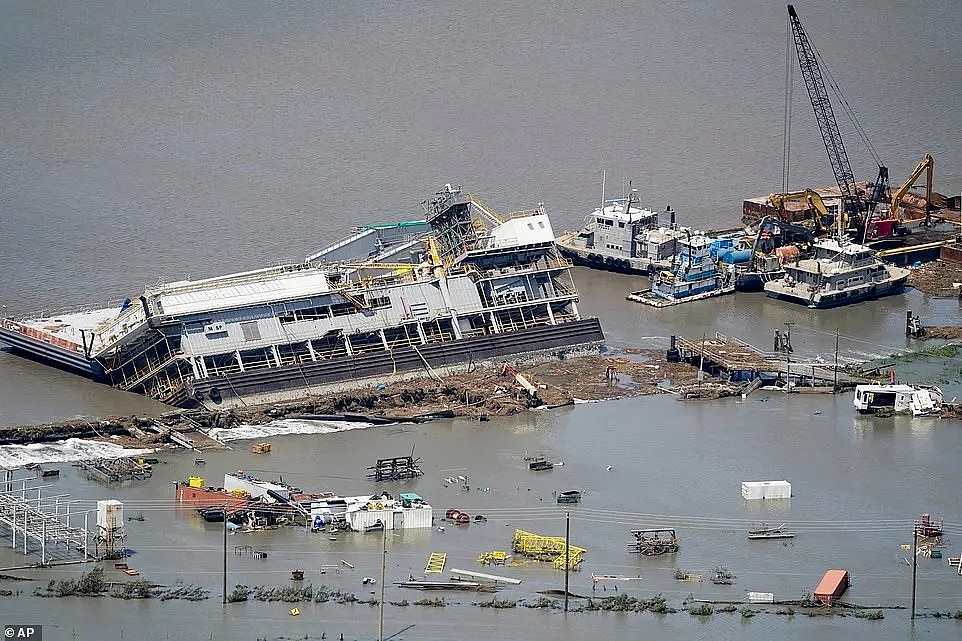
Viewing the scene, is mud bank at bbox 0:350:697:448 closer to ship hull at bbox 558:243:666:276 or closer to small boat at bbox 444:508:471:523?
small boat at bbox 444:508:471:523

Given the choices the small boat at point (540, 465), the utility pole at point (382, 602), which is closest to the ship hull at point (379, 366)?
the small boat at point (540, 465)

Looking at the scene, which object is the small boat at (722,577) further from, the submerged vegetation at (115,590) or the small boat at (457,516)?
the submerged vegetation at (115,590)

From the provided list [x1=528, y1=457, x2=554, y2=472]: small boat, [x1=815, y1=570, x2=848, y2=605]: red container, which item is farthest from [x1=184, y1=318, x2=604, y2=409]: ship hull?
[x1=815, y1=570, x2=848, y2=605]: red container

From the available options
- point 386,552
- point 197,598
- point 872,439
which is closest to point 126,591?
point 197,598

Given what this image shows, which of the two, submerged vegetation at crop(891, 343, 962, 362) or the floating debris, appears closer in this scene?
the floating debris

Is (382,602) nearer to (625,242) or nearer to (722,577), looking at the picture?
(722,577)

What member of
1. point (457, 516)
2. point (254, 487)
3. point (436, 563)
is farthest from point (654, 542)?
point (254, 487)
